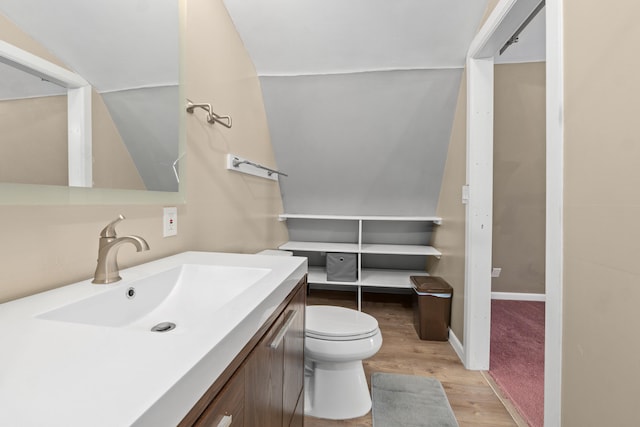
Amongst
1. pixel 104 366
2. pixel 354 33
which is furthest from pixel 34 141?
pixel 354 33

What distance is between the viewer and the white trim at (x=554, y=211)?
92 centimetres

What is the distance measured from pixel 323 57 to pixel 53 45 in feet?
5.05

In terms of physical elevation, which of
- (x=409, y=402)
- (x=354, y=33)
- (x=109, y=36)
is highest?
(x=354, y=33)

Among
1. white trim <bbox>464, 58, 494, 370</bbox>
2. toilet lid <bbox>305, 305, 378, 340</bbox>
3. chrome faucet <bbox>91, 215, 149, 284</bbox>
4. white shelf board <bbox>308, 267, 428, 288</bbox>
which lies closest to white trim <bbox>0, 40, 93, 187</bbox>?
chrome faucet <bbox>91, 215, 149, 284</bbox>

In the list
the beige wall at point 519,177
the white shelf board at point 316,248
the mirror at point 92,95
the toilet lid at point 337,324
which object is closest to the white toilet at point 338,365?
the toilet lid at point 337,324

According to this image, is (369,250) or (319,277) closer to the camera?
(369,250)

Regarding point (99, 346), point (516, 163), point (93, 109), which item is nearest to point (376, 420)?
point (99, 346)

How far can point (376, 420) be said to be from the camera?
136cm

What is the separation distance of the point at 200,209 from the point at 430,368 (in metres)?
1.68

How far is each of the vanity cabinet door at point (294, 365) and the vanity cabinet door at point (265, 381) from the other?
0.18 ft

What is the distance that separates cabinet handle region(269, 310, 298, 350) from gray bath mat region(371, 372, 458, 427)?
85 cm

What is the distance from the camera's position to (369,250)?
2574 mm

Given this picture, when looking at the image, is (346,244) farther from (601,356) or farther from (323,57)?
(601,356)

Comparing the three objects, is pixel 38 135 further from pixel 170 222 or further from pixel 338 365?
pixel 338 365
